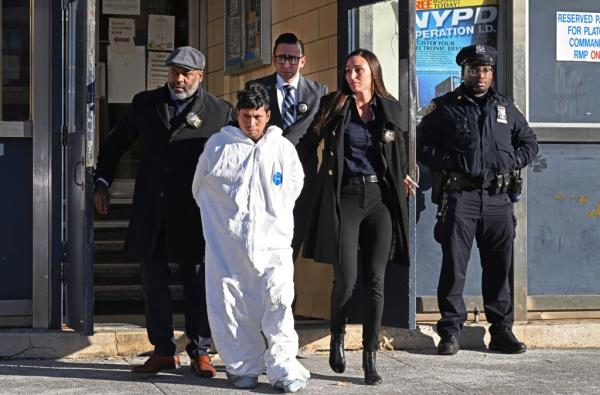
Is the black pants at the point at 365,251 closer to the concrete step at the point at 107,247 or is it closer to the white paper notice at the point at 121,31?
the concrete step at the point at 107,247

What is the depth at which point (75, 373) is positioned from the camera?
7.73 metres

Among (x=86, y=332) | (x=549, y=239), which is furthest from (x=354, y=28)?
(x=86, y=332)

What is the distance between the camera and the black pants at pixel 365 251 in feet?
24.6

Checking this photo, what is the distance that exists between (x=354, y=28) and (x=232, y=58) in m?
2.12

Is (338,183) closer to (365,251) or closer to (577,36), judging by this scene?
(365,251)

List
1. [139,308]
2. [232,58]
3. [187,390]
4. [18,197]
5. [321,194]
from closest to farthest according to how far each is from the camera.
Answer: [187,390] < [321,194] < [18,197] < [139,308] < [232,58]

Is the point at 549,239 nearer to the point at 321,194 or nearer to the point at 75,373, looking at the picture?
the point at 321,194

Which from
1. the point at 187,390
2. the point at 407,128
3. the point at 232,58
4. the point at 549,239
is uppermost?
the point at 232,58

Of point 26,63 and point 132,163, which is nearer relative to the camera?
point 26,63

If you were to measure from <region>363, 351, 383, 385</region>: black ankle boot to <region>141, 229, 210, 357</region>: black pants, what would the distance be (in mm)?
964

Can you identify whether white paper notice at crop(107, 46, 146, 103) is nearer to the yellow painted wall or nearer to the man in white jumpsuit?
the yellow painted wall

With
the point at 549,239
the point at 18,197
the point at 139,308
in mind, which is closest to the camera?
the point at 18,197

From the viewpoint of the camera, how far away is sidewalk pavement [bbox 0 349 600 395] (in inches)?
286

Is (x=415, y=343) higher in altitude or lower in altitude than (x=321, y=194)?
lower
